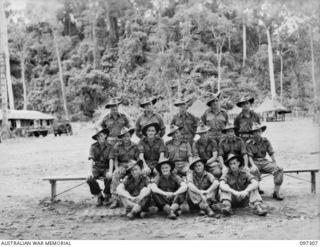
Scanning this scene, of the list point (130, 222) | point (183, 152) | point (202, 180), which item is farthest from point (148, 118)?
point (130, 222)

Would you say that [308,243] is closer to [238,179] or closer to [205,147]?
[238,179]

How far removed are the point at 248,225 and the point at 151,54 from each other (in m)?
29.7

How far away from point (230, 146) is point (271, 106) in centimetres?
2391

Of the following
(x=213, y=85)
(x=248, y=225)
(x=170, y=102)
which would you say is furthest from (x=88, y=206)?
(x=213, y=85)

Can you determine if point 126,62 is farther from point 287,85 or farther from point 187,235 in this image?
point 187,235

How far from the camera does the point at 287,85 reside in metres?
28.7

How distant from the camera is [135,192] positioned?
202 inches

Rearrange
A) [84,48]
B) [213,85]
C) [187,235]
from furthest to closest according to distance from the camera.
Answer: [84,48], [213,85], [187,235]

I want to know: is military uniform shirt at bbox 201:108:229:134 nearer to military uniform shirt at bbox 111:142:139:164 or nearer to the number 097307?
military uniform shirt at bbox 111:142:139:164

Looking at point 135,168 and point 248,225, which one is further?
point 135,168

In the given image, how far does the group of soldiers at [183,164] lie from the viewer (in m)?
4.95

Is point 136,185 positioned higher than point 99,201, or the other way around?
point 136,185

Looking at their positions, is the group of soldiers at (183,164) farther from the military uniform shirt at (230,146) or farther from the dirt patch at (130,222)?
the dirt patch at (130,222)

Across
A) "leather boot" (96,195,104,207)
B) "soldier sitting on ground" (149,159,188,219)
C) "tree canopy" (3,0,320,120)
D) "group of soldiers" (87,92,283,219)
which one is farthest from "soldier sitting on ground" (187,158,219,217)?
"tree canopy" (3,0,320,120)
